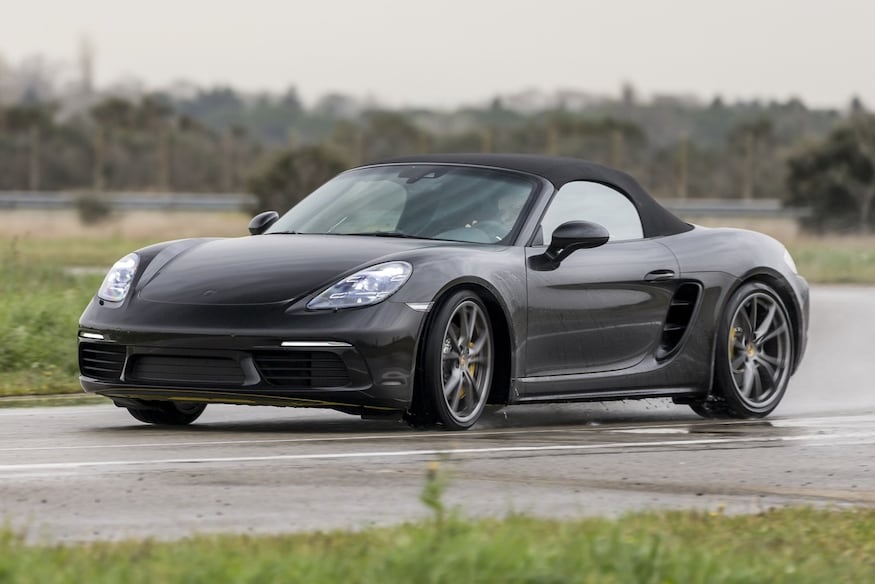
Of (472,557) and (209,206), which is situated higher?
(472,557)

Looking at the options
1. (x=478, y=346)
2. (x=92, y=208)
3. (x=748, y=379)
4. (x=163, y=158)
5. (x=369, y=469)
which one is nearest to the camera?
(x=369, y=469)

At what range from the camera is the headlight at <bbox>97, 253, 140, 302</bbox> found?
9.63m

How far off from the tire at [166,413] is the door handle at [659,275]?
2566 mm

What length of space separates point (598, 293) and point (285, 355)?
6.77 feet

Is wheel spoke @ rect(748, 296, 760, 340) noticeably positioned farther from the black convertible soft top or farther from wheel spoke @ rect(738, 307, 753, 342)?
the black convertible soft top

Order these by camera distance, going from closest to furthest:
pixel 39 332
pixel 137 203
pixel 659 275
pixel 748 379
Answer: pixel 659 275, pixel 748 379, pixel 39 332, pixel 137 203

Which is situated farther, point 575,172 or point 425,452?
point 575,172

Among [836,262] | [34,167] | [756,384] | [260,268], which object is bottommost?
[34,167]

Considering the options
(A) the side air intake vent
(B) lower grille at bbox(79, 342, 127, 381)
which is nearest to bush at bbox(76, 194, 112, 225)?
(A) the side air intake vent

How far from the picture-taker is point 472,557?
5.05 meters

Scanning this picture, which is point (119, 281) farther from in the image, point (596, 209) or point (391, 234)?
point (596, 209)

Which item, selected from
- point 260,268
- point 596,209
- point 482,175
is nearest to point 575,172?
point 596,209

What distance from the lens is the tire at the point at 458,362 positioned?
922cm

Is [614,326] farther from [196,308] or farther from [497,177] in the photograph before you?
[196,308]
